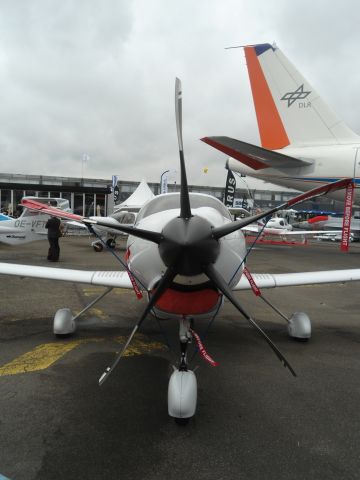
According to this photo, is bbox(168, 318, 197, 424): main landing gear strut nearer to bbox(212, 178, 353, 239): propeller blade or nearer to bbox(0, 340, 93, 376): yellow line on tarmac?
bbox(212, 178, 353, 239): propeller blade

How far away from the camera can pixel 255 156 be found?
14.7 m

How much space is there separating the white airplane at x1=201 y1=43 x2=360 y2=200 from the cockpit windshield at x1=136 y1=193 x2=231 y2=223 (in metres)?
11.0

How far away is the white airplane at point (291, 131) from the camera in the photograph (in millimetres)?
Result: 14977

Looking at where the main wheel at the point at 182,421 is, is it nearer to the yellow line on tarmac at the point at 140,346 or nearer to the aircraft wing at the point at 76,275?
the yellow line on tarmac at the point at 140,346

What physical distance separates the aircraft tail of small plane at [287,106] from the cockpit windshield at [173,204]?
13.5 metres

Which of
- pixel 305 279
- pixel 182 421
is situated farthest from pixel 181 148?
pixel 305 279

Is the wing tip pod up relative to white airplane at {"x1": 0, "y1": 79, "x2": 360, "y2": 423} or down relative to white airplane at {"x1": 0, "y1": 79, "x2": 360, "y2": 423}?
up

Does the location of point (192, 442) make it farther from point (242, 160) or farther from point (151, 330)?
point (242, 160)

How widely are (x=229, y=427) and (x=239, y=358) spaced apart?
159cm

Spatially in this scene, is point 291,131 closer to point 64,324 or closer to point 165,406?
point 64,324

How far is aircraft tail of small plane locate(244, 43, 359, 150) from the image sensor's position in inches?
617

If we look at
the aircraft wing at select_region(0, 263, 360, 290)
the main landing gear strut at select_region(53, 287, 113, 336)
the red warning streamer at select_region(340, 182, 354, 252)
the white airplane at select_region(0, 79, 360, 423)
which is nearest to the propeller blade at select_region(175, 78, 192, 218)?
the white airplane at select_region(0, 79, 360, 423)

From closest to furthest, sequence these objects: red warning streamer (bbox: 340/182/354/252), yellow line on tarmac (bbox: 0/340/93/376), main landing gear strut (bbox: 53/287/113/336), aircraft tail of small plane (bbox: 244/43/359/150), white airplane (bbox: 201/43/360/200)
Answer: yellow line on tarmac (bbox: 0/340/93/376), main landing gear strut (bbox: 53/287/113/336), red warning streamer (bbox: 340/182/354/252), white airplane (bbox: 201/43/360/200), aircraft tail of small plane (bbox: 244/43/359/150)

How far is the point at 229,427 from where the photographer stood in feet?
9.96
